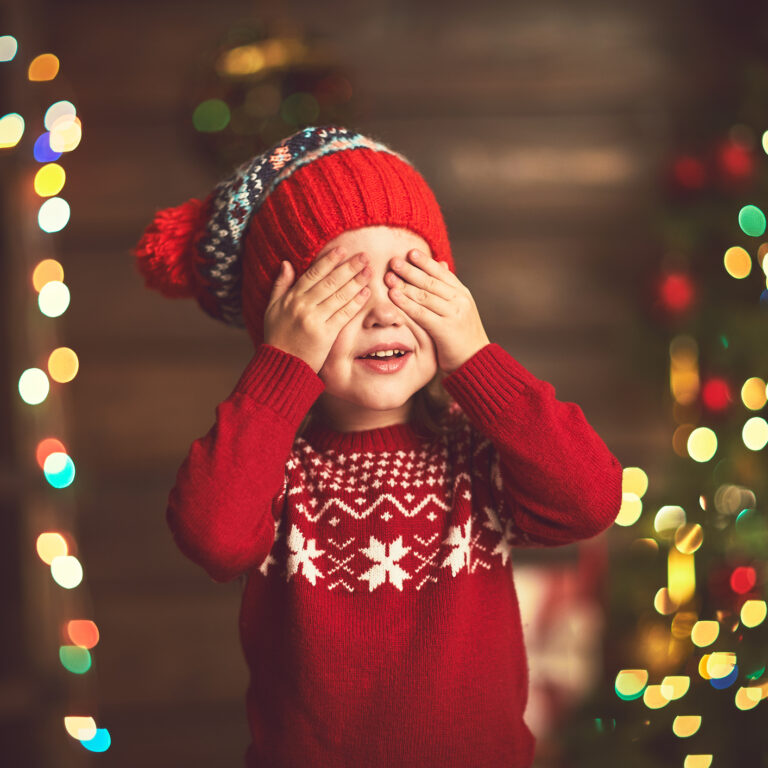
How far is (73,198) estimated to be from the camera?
1.98 metres

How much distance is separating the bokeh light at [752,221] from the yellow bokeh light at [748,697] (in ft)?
3.26

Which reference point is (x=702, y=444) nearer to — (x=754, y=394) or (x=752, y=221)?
(x=754, y=394)

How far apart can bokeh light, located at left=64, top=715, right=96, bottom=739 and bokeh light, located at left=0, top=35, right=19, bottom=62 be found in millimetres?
1611

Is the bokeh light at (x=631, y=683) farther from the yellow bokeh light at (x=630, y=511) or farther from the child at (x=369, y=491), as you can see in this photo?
the child at (x=369, y=491)

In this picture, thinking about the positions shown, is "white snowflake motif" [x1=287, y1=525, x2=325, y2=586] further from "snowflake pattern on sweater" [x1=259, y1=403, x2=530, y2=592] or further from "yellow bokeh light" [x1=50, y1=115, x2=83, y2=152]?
"yellow bokeh light" [x1=50, y1=115, x2=83, y2=152]

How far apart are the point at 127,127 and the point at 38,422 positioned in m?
0.82

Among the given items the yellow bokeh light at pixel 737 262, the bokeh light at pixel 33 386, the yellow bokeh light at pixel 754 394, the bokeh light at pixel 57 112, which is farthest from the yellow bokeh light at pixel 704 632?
the bokeh light at pixel 57 112

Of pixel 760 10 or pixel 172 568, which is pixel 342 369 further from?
pixel 760 10

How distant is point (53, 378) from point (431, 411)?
1.24 m

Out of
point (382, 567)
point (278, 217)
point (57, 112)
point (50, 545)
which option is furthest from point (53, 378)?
point (382, 567)

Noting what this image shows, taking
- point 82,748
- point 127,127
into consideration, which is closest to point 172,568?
point 82,748

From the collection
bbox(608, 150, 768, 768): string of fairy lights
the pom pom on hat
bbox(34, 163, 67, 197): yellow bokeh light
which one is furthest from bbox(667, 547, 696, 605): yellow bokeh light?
bbox(34, 163, 67, 197): yellow bokeh light

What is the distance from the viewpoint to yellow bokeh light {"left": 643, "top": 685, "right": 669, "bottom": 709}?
65.2 inches

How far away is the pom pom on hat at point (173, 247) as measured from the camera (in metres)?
0.97
